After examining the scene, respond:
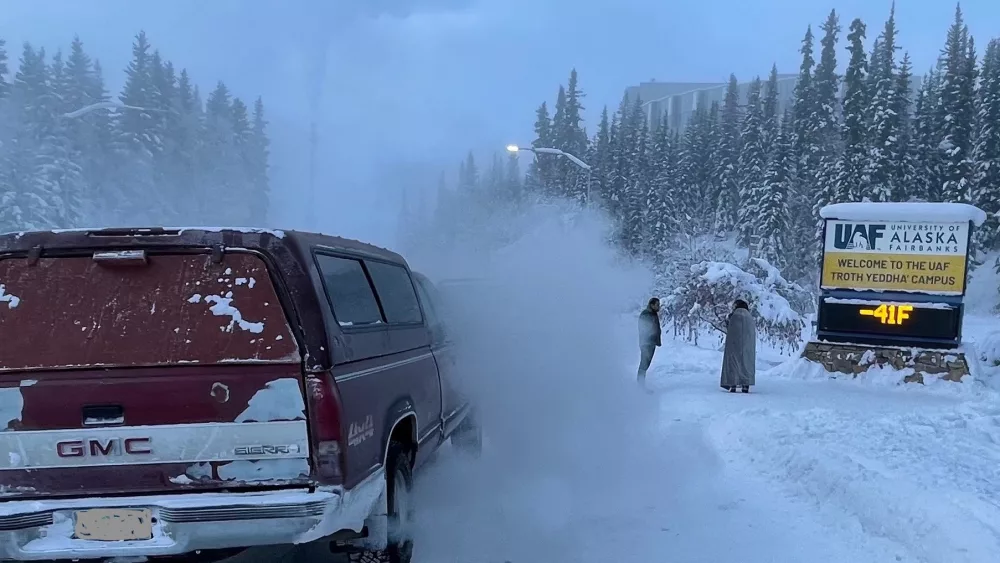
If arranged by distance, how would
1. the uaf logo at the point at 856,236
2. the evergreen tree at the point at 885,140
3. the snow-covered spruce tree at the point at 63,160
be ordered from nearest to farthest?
the uaf logo at the point at 856,236, the snow-covered spruce tree at the point at 63,160, the evergreen tree at the point at 885,140

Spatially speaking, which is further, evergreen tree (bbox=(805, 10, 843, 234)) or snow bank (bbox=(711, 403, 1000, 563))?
evergreen tree (bbox=(805, 10, 843, 234))

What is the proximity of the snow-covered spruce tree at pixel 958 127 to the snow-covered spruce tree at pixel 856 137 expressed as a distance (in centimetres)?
479

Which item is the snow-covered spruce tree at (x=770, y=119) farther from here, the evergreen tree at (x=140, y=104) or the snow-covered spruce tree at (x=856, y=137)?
the evergreen tree at (x=140, y=104)

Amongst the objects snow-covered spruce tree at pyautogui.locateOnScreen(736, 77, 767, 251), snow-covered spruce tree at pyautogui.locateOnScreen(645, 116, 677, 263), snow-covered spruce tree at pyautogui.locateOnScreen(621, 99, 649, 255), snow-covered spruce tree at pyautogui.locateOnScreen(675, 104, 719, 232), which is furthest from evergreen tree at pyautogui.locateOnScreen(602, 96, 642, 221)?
snow-covered spruce tree at pyautogui.locateOnScreen(736, 77, 767, 251)

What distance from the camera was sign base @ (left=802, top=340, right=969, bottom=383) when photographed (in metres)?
12.4

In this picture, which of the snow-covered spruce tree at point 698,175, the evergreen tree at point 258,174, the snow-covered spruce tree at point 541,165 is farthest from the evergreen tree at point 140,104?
the snow-covered spruce tree at point 698,175

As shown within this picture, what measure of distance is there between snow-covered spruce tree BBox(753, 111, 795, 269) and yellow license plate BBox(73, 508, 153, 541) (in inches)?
2057

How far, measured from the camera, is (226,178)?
2611 inches

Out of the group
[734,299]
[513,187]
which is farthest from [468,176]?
[734,299]

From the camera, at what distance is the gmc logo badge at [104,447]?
338 cm

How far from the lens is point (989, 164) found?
45469 mm

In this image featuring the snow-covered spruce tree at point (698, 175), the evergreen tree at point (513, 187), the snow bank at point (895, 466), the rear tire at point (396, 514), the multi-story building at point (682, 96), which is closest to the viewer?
the rear tire at point (396, 514)

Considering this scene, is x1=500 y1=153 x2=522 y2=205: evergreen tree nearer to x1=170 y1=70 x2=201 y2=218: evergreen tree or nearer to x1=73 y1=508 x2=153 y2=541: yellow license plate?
x1=170 y1=70 x2=201 y2=218: evergreen tree

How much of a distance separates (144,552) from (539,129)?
82061 millimetres
